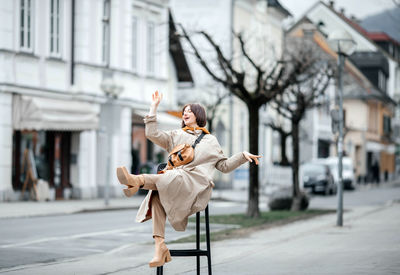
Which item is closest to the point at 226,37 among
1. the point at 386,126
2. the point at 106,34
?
the point at 106,34

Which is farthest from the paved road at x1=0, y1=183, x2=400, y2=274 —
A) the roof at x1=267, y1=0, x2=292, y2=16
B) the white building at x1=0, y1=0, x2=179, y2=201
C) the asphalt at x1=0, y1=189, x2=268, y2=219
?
the roof at x1=267, y1=0, x2=292, y2=16

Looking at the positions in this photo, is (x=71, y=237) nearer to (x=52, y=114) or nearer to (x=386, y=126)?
Result: (x=52, y=114)

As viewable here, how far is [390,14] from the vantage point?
3197 cm

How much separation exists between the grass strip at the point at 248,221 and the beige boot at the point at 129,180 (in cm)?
673

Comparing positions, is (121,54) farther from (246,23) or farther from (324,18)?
(324,18)

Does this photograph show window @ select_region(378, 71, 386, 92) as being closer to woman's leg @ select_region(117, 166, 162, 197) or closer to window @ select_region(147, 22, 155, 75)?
window @ select_region(147, 22, 155, 75)

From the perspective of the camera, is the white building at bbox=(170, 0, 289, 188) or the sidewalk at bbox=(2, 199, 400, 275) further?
the white building at bbox=(170, 0, 289, 188)

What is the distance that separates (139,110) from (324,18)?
4374 cm

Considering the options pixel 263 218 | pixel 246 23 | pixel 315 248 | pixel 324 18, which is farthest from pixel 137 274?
pixel 324 18

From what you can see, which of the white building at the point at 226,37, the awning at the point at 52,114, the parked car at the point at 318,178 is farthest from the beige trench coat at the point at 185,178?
the parked car at the point at 318,178

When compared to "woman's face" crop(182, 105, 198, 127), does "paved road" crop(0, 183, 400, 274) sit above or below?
below

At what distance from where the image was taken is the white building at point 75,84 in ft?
87.9

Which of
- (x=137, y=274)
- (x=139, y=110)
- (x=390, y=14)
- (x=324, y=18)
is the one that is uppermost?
(x=324, y=18)

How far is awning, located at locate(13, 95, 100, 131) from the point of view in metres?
27.0
